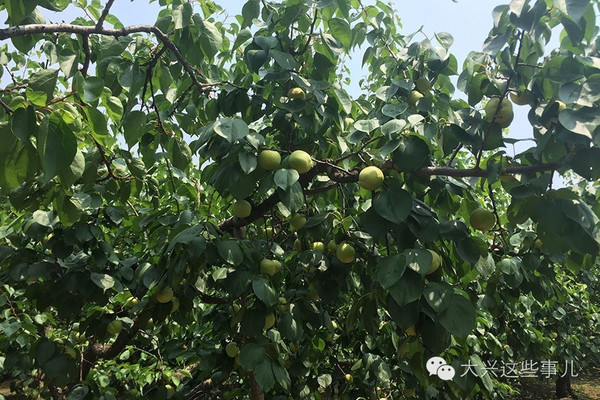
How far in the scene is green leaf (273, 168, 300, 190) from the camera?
143cm

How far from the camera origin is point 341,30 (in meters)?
1.84

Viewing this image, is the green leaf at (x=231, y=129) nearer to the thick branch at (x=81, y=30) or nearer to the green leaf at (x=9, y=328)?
the thick branch at (x=81, y=30)

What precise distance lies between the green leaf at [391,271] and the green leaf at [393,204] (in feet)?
0.41

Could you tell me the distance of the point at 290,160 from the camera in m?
1.64

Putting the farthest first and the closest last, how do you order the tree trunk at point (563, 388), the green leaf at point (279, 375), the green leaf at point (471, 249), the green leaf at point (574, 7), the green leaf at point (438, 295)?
the tree trunk at point (563, 388) < the green leaf at point (279, 375) < the green leaf at point (471, 249) < the green leaf at point (438, 295) < the green leaf at point (574, 7)

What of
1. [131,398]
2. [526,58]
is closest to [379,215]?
[526,58]

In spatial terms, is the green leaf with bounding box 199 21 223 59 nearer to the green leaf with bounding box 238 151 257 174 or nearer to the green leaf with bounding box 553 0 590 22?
the green leaf with bounding box 238 151 257 174

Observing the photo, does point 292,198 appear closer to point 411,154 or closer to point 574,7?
point 411,154

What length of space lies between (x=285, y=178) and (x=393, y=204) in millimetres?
355

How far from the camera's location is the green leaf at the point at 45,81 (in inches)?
39.9

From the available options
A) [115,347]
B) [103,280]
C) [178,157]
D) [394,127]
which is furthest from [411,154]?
[115,347]

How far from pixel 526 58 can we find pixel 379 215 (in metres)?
0.67

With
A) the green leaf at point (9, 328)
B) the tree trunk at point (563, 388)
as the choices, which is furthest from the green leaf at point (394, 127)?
the tree trunk at point (563, 388)

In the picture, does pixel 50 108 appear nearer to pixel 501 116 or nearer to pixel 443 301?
pixel 443 301
